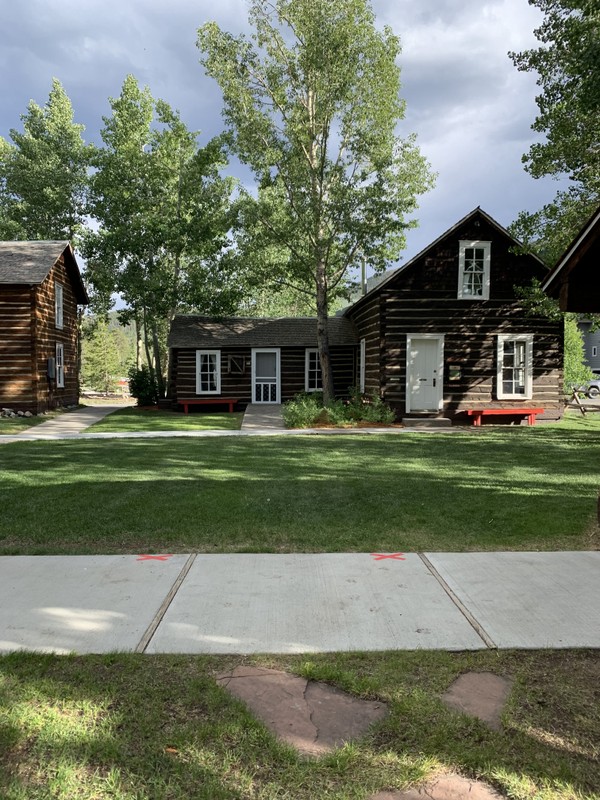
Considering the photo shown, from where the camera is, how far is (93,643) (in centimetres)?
327

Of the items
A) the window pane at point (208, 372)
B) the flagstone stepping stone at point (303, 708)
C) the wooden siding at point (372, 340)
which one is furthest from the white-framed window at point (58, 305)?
the flagstone stepping stone at point (303, 708)

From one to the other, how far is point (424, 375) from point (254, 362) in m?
7.98

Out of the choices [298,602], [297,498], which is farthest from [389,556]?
[297,498]

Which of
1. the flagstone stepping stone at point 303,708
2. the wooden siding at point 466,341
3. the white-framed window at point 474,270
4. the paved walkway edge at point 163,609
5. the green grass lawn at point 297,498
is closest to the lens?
the flagstone stepping stone at point 303,708

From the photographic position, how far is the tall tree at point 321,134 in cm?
1725

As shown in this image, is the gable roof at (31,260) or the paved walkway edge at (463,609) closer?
the paved walkway edge at (463,609)

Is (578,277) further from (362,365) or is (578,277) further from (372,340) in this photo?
(362,365)

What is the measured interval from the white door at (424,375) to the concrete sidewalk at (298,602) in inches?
489

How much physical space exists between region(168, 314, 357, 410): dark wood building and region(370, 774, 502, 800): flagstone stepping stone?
66.3 ft

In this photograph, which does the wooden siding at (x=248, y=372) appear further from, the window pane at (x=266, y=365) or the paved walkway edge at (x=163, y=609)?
the paved walkway edge at (x=163, y=609)

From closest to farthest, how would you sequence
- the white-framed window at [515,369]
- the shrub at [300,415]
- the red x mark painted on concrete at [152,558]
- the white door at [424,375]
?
the red x mark painted on concrete at [152,558] < the shrub at [300,415] < the white door at [424,375] < the white-framed window at [515,369]

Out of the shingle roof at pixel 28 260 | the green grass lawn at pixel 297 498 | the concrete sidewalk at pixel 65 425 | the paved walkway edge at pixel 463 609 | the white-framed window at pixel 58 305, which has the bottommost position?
the concrete sidewalk at pixel 65 425

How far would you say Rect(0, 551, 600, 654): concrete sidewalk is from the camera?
3305mm

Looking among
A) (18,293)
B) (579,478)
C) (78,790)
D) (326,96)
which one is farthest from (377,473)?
(18,293)
